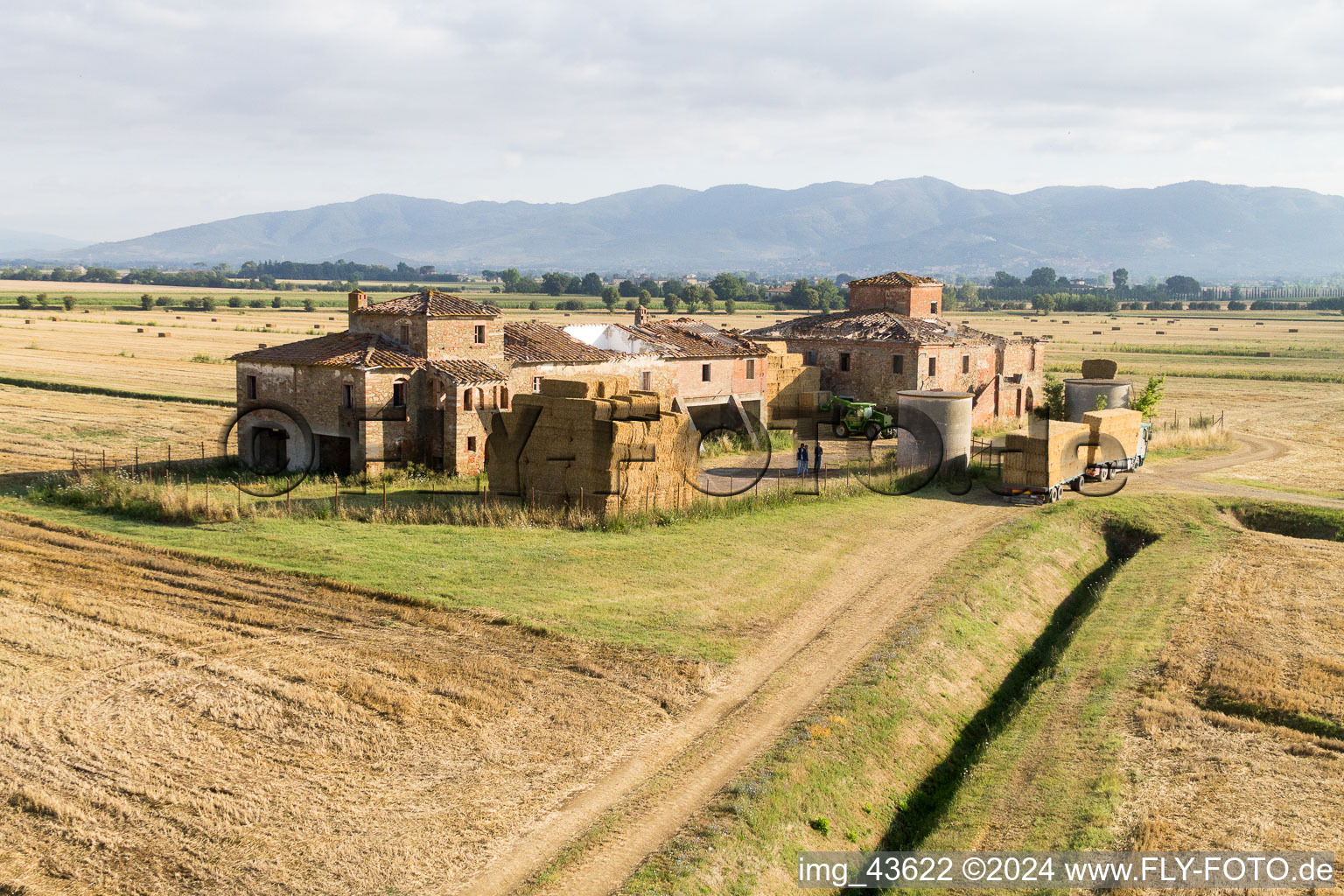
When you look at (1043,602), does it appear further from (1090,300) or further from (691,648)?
(1090,300)

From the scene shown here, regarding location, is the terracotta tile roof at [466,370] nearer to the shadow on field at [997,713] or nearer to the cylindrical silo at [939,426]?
the cylindrical silo at [939,426]

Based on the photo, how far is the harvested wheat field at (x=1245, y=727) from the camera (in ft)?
44.3

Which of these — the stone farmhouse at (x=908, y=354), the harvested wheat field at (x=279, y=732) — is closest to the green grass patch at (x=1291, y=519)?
the stone farmhouse at (x=908, y=354)

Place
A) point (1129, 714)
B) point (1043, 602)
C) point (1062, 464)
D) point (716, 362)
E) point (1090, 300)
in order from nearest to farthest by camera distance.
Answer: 1. point (1129, 714)
2. point (1043, 602)
3. point (1062, 464)
4. point (716, 362)
5. point (1090, 300)

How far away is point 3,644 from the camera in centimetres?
1734

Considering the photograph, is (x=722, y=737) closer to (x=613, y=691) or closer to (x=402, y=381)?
(x=613, y=691)

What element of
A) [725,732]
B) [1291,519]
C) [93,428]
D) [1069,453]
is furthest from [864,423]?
[725,732]

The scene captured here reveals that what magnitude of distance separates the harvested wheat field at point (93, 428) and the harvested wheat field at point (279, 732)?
57.1 feet

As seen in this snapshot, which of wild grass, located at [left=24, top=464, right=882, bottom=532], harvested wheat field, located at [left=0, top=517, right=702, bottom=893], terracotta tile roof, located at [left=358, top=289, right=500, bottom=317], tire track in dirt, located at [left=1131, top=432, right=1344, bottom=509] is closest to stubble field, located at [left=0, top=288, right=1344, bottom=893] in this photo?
harvested wheat field, located at [left=0, top=517, right=702, bottom=893]

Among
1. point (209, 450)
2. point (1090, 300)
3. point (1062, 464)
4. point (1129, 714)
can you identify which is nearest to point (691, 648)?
point (1129, 714)

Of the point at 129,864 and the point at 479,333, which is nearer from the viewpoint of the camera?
the point at 129,864

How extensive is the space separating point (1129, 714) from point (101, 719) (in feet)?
46.8

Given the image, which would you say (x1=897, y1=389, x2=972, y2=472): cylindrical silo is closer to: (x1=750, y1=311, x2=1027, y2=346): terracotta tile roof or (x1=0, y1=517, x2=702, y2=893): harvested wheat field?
(x1=750, y1=311, x2=1027, y2=346): terracotta tile roof

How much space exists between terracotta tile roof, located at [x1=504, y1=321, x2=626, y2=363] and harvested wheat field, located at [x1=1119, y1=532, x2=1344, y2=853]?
2180 cm
